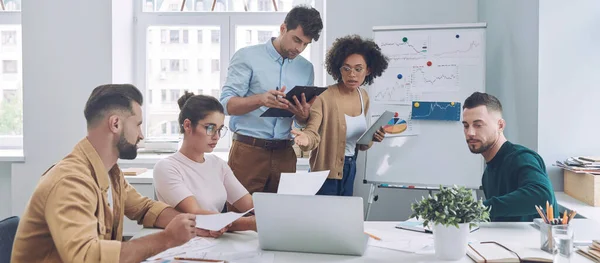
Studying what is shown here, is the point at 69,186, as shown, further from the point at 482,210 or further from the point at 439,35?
the point at 439,35

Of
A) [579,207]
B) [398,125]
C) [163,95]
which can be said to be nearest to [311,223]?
[579,207]

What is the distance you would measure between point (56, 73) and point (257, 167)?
78.3 inches

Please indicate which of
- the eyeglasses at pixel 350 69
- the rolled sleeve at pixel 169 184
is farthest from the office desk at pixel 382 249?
the eyeglasses at pixel 350 69

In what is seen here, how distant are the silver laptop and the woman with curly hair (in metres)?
0.97

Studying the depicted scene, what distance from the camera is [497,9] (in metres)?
3.70

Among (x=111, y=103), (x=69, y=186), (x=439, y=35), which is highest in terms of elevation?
(x=439, y=35)

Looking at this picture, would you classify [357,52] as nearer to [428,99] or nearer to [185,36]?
[428,99]

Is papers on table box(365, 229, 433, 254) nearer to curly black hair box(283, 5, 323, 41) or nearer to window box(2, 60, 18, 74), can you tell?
curly black hair box(283, 5, 323, 41)

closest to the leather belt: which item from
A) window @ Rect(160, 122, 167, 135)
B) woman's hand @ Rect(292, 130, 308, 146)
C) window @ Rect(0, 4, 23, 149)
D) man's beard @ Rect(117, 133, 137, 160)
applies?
woman's hand @ Rect(292, 130, 308, 146)

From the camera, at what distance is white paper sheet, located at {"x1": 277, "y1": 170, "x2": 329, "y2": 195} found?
175 cm

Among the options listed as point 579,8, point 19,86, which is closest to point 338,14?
point 579,8

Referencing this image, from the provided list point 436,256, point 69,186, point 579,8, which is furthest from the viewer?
point 579,8

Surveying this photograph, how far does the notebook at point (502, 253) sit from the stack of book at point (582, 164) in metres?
1.32

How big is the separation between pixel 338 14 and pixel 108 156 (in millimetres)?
2686
